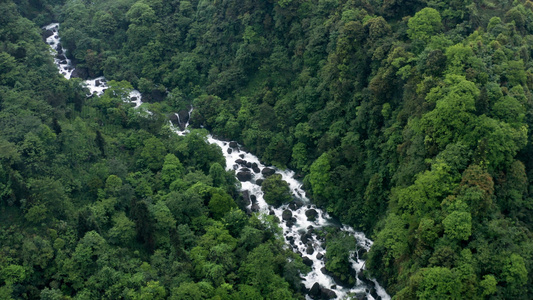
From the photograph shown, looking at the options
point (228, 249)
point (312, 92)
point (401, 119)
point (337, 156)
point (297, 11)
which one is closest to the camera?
point (228, 249)

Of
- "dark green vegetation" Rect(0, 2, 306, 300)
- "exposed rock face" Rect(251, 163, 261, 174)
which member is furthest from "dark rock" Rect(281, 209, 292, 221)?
"exposed rock face" Rect(251, 163, 261, 174)

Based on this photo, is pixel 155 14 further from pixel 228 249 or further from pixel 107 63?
pixel 228 249

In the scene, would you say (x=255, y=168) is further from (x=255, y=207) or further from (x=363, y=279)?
(x=363, y=279)

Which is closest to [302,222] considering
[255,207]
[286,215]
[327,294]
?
[286,215]

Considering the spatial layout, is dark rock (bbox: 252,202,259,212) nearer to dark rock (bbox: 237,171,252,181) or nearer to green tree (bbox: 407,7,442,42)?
dark rock (bbox: 237,171,252,181)

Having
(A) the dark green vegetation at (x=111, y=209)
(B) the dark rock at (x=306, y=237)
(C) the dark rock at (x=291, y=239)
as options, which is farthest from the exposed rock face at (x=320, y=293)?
(C) the dark rock at (x=291, y=239)

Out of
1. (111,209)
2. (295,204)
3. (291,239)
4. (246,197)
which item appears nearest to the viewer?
(111,209)

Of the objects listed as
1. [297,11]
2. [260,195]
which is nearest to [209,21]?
[297,11]
